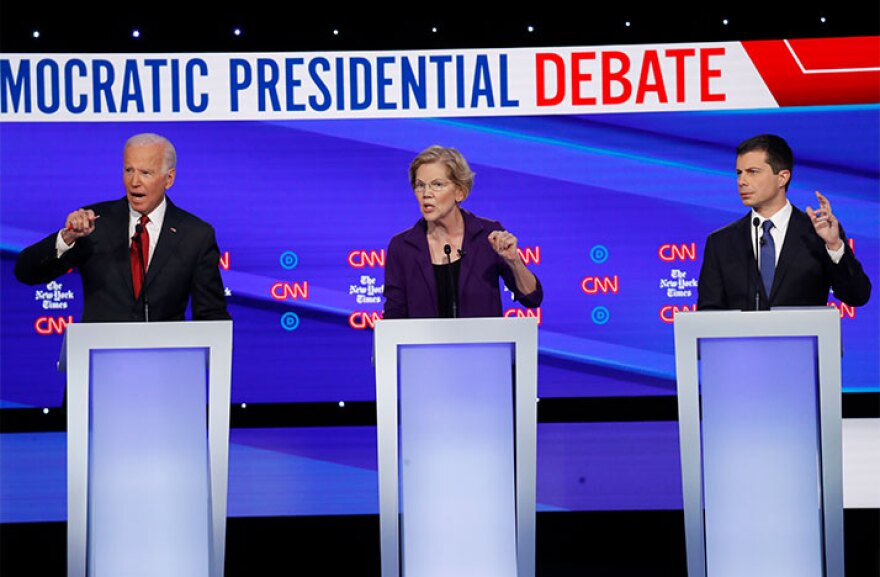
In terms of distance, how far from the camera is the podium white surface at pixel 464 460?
12.3ft

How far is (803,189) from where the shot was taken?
573cm

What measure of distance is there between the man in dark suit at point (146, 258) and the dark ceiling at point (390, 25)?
1.34 meters

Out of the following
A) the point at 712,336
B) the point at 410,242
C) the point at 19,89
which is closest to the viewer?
the point at 712,336

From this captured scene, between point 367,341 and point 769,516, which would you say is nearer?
point 769,516

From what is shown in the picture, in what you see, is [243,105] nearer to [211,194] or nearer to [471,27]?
[211,194]

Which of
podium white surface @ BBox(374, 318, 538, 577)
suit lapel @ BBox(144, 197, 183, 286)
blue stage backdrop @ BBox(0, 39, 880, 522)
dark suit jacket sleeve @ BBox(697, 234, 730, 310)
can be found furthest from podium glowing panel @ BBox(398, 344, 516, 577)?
blue stage backdrop @ BBox(0, 39, 880, 522)

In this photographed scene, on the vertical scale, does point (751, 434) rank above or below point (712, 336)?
below

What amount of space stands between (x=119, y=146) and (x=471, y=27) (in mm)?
1838

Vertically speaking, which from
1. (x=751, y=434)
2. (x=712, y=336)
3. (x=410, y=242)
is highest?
(x=410, y=242)

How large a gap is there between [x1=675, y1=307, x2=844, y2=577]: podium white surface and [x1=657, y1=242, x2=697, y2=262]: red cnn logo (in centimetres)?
208

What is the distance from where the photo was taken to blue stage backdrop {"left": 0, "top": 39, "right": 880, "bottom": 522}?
225 inches

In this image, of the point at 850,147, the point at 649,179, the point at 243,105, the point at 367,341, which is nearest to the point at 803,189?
the point at 850,147

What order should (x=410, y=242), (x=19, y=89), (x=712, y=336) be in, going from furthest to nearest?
(x=19, y=89)
(x=410, y=242)
(x=712, y=336)

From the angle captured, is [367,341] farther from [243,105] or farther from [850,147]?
[850,147]
